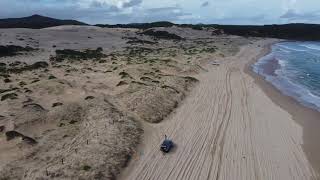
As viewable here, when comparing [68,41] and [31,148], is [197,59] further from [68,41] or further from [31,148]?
[31,148]

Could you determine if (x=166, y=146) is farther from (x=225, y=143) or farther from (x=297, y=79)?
(x=297, y=79)

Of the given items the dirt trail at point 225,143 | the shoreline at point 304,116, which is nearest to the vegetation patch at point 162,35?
the shoreline at point 304,116

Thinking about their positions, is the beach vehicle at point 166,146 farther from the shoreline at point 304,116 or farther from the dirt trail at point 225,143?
the shoreline at point 304,116

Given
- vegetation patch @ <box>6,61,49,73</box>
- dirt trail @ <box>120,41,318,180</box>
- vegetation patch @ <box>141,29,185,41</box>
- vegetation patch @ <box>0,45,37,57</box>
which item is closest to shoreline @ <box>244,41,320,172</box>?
dirt trail @ <box>120,41,318,180</box>

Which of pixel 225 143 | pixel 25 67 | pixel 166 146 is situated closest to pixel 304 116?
pixel 225 143

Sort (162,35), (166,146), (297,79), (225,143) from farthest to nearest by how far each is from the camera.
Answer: (162,35) < (297,79) < (225,143) < (166,146)

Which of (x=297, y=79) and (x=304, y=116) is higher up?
(x=304, y=116)
